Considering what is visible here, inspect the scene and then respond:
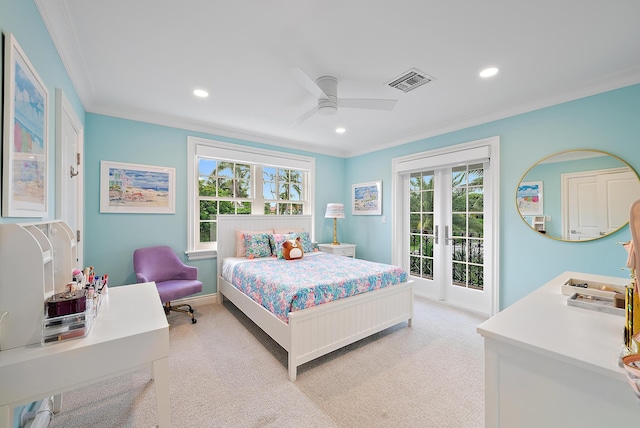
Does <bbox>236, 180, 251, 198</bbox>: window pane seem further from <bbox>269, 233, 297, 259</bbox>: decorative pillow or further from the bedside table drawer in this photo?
the bedside table drawer

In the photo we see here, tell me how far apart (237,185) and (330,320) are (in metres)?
2.73

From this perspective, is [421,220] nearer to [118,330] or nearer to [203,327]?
[203,327]

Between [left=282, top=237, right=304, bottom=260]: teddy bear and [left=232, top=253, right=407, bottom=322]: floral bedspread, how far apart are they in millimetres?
130

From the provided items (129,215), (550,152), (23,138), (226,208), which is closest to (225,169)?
(226,208)

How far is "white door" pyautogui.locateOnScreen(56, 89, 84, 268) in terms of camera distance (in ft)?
6.31

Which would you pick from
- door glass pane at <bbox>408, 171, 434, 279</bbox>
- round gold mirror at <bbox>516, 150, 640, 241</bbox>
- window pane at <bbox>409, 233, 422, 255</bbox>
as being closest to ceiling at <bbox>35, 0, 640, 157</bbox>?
round gold mirror at <bbox>516, 150, 640, 241</bbox>

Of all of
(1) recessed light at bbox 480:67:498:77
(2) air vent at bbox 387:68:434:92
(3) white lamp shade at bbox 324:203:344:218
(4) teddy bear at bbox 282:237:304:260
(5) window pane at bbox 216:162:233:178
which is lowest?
(4) teddy bear at bbox 282:237:304:260

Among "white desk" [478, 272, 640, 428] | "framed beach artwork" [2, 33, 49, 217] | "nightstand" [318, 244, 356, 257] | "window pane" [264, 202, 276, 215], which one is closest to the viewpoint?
"white desk" [478, 272, 640, 428]

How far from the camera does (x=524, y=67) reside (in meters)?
2.25

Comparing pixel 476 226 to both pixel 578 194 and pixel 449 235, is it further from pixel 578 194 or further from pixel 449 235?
pixel 578 194

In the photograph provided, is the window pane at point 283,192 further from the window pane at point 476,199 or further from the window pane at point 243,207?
the window pane at point 476,199

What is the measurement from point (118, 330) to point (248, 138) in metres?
3.41

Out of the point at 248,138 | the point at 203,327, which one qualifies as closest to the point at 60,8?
the point at 248,138

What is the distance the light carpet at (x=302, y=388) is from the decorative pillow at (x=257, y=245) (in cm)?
112
